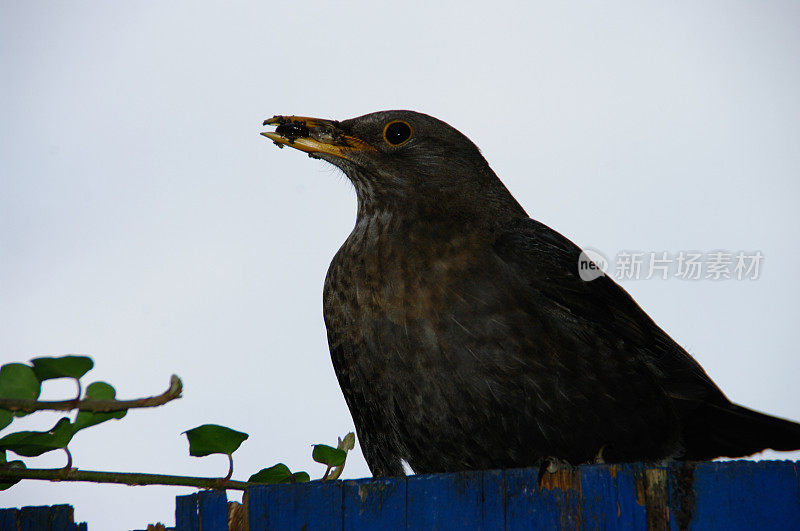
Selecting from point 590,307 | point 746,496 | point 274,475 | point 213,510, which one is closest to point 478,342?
point 590,307

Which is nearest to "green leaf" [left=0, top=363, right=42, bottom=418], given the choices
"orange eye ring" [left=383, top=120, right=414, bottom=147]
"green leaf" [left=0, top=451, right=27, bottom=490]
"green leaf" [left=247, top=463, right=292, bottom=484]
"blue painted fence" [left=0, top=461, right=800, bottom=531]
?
"green leaf" [left=0, top=451, right=27, bottom=490]

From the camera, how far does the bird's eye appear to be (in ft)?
14.0

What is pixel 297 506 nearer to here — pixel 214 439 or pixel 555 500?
pixel 214 439

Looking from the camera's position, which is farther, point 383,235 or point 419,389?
point 383,235

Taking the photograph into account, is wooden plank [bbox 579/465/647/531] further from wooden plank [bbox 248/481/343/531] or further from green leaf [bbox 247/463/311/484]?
green leaf [bbox 247/463/311/484]

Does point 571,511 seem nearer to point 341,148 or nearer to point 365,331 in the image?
point 365,331

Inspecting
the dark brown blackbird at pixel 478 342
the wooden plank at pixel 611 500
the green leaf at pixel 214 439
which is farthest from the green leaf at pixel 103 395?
the dark brown blackbird at pixel 478 342

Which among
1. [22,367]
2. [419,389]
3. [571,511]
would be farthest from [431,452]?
[22,367]

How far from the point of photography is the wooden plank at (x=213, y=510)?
2.19 metres

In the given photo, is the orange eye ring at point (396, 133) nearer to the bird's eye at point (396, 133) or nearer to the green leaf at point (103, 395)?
the bird's eye at point (396, 133)

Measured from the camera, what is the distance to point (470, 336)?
3295 millimetres

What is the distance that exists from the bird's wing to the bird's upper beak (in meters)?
0.90

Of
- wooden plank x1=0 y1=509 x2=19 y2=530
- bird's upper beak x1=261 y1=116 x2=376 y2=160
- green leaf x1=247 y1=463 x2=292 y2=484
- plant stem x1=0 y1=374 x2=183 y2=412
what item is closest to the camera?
plant stem x1=0 y1=374 x2=183 y2=412

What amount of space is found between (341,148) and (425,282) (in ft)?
3.43
